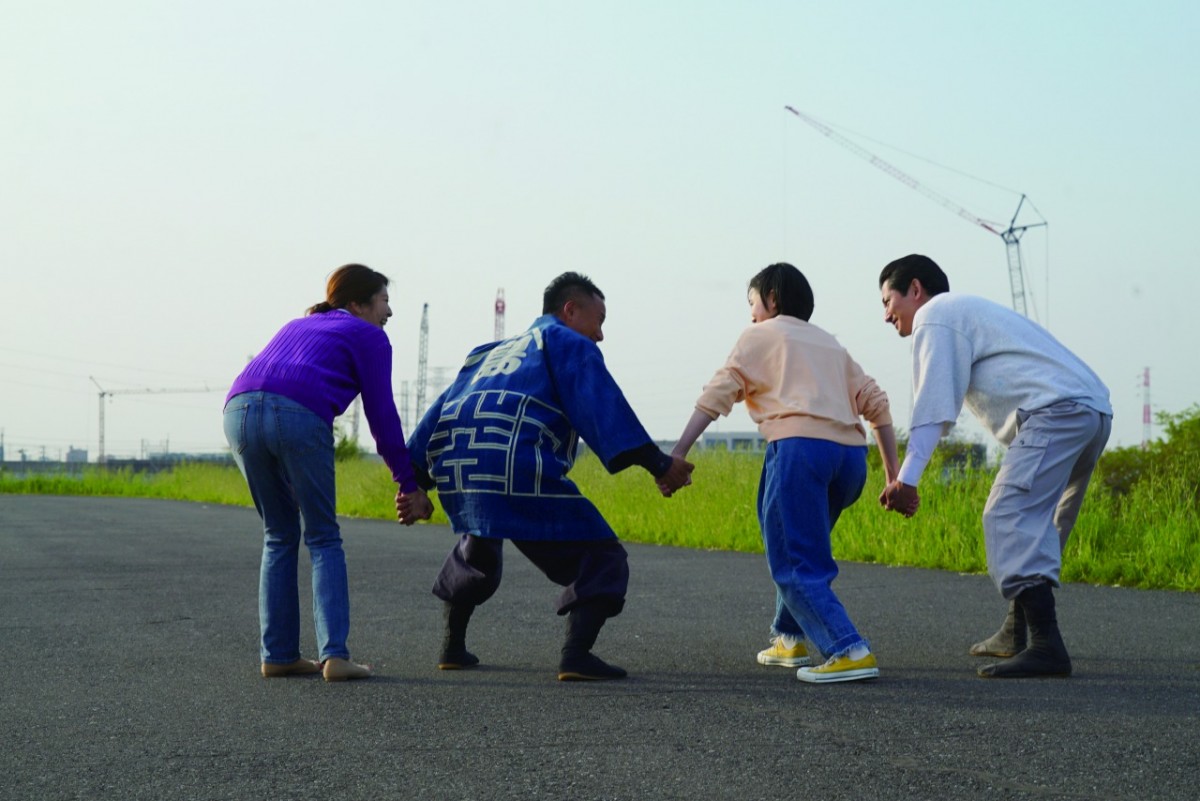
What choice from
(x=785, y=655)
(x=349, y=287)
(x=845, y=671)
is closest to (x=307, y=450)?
(x=349, y=287)

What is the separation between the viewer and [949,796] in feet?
10.6

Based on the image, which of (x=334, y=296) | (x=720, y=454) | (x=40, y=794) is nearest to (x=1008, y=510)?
(x=334, y=296)

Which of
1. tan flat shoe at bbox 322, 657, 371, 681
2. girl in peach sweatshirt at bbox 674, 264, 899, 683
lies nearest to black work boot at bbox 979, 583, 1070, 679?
girl in peach sweatshirt at bbox 674, 264, 899, 683

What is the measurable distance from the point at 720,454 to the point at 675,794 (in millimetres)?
16021

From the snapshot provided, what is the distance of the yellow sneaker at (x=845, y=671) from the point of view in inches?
194

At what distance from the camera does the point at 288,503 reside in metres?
5.44

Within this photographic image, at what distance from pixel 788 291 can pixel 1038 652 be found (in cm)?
175

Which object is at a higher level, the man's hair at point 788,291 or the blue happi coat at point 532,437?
the man's hair at point 788,291

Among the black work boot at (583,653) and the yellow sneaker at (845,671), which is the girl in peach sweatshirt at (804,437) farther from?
the black work boot at (583,653)

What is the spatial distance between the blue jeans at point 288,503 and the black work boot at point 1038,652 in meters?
2.64

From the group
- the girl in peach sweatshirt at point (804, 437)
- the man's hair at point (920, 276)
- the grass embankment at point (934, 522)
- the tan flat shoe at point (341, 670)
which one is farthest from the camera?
the grass embankment at point (934, 522)

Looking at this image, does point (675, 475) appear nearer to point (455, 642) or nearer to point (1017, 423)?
point (455, 642)

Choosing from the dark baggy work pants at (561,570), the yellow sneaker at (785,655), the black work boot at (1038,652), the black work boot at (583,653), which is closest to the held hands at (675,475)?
the dark baggy work pants at (561,570)

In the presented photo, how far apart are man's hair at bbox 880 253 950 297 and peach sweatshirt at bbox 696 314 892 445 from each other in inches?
20.8
